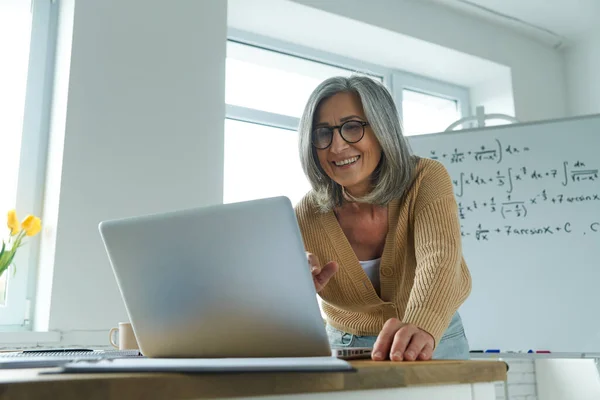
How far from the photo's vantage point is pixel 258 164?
3018 millimetres

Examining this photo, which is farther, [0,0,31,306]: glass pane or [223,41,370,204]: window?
[223,41,370,204]: window

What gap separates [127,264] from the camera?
2.55 ft

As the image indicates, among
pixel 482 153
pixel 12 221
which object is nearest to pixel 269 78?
pixel 482 153

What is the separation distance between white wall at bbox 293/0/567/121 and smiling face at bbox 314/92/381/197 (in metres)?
1.81

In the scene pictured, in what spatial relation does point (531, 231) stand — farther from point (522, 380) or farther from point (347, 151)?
point (347, 151)

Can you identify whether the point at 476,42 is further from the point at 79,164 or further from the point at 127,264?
the point at 127,264

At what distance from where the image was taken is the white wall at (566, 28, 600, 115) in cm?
365

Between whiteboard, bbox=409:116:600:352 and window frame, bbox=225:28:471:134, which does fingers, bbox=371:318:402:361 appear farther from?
window frame, bbox=225:28:471:134

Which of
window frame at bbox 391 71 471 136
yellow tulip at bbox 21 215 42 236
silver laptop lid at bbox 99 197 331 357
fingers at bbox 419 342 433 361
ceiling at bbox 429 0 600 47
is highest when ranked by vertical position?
ceiling at bbox 429 0 600 47

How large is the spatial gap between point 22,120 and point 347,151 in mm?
1532

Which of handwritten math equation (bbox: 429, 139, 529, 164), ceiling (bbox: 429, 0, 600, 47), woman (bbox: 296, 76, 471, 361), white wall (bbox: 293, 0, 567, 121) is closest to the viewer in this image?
woman (bbox: 296, 76, 471, 361)

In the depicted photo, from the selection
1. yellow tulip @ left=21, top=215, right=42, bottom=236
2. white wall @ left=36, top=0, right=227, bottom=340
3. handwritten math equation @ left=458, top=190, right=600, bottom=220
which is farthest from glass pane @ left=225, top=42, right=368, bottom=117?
yellow tulip @ left=21, top=215, right=42, bottom=236

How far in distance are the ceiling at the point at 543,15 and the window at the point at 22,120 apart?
6.98 ft

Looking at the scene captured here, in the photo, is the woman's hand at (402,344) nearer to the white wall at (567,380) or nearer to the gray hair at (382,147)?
the gray hair at (382,147)
